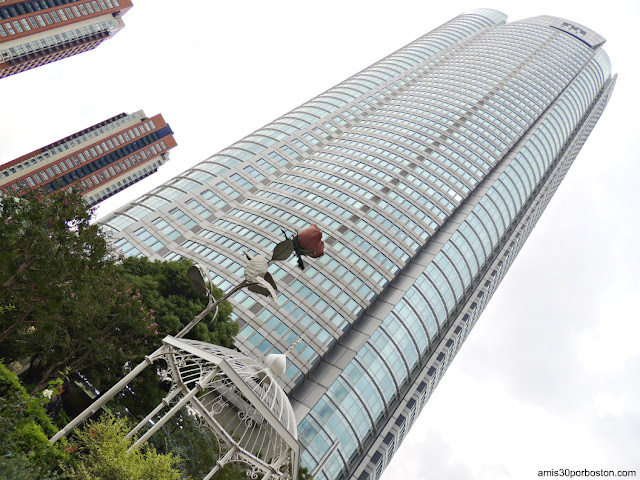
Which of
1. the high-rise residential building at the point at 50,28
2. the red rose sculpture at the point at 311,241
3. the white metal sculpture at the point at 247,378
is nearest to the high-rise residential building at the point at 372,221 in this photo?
the white metal sculpture at the point at 247,378

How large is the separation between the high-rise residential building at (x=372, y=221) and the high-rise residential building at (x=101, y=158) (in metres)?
78.3

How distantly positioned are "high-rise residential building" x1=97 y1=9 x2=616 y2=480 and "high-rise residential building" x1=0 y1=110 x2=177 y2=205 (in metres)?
78.3

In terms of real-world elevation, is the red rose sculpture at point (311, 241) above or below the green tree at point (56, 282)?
above

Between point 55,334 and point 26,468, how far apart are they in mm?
8219

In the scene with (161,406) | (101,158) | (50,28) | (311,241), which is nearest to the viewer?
(311,241)

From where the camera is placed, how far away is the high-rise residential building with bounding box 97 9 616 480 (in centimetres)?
4022

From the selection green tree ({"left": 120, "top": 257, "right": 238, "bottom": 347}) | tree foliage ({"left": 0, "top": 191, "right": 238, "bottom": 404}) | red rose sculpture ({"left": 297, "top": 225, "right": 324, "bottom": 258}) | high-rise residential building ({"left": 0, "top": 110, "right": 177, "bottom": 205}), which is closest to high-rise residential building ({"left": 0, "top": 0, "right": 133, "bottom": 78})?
high-rise residential building ({"left": 0, "top": 110, "right": 177, "bottom": 205})

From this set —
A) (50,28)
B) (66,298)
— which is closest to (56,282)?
(66,298)

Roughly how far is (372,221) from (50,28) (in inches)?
4117

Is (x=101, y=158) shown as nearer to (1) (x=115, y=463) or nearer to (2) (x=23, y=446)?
(2) (x=23, y=446)

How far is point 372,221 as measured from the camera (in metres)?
51.5

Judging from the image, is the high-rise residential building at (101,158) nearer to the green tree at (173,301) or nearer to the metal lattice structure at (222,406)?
the green tree at (173,301)

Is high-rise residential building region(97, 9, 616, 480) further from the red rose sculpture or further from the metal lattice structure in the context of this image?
the red rose sculpture

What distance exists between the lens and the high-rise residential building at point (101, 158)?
12014 centimetres
